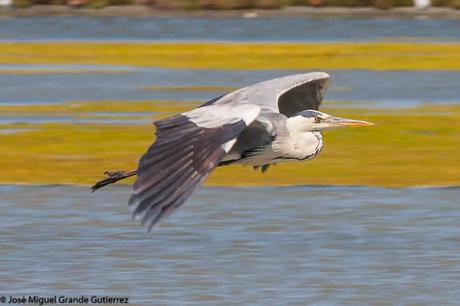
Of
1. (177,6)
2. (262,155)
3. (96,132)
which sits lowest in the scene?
(177,6)

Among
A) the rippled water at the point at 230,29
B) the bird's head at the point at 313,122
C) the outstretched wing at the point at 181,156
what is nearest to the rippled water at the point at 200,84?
the rippled water at the point at 230,29

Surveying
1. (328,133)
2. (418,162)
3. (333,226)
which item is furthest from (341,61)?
(333,226)

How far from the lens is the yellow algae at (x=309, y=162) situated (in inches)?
679

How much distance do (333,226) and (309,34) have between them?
24.7 meters

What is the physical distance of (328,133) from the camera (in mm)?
20250

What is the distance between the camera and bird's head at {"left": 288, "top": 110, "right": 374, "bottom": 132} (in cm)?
1245

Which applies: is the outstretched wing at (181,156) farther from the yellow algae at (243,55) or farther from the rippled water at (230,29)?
the rippled water at (230,29)

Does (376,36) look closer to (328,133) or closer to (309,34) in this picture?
(309,34)

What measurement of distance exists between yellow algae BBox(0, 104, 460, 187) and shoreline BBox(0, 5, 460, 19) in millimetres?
21216

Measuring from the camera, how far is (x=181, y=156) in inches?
391

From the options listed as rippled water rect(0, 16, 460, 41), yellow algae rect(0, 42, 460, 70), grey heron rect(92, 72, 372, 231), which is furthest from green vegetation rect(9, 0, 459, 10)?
grey heron rect(92, 72, 372, 231)

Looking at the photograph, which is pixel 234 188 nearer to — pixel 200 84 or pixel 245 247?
pixel 245 247

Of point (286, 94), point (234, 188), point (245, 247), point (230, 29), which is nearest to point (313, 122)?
point (286, 94)

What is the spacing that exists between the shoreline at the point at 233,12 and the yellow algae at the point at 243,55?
7141 mm
